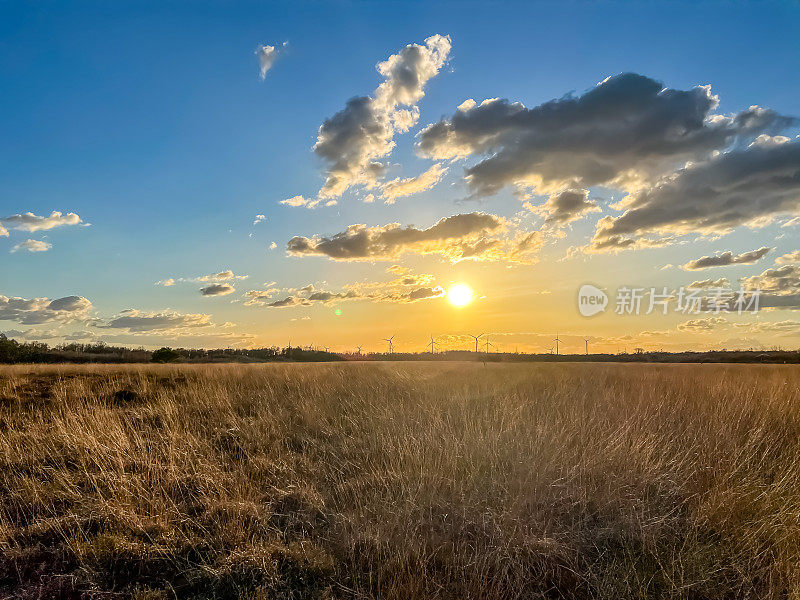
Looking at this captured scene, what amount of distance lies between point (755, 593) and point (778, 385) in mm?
16038

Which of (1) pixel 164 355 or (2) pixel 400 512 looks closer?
(2) pixel 400 512

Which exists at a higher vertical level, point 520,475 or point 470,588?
point 520,475

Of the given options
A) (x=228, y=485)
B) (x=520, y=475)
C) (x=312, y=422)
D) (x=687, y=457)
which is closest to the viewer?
(x=520, y=475)

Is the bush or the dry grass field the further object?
the bush

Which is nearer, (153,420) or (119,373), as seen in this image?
(153,420)

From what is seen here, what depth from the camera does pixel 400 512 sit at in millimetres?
6180

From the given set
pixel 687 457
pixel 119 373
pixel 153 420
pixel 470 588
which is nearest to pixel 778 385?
pixel 687 457

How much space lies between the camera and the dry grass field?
17.4 ft

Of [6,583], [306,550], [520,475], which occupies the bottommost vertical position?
[6,583]

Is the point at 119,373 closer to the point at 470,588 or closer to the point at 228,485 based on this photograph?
the point at 228,485

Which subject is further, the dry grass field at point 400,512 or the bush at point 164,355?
the bush at point 164,355

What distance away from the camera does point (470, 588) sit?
5090 millimetres

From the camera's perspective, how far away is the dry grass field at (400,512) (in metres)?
5.29

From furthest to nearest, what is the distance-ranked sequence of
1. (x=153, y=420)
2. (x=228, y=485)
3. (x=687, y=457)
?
(x=153, y=420)
(x=687, y=457)
(x=228, y=485)
